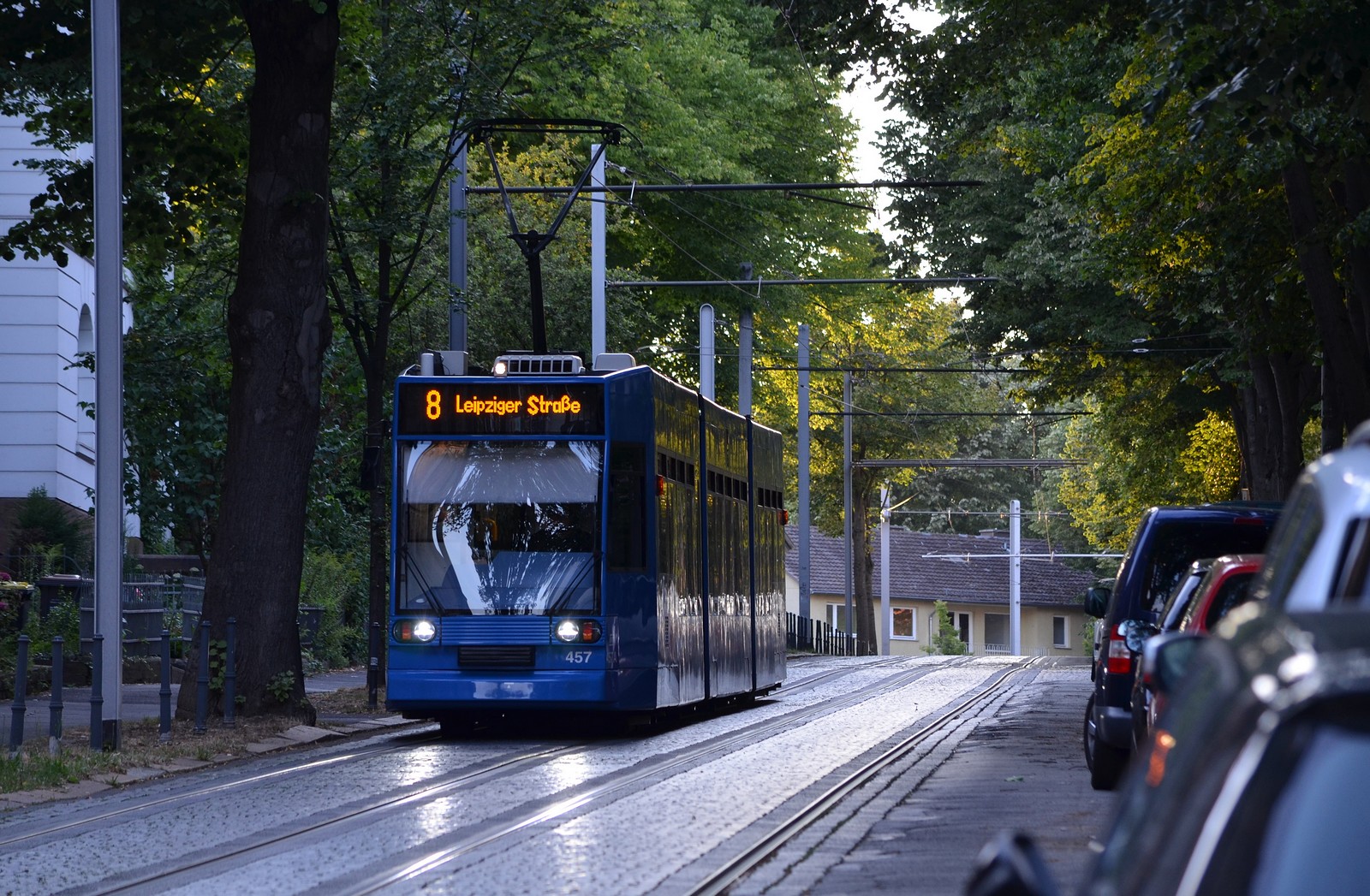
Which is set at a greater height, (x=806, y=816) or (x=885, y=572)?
(x=885, y=572)

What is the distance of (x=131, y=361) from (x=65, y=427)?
238 inches

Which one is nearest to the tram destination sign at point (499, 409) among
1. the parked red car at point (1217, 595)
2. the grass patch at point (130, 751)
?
the grass patch at point (130, 751)

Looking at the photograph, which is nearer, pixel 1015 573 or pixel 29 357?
pixel 29 357

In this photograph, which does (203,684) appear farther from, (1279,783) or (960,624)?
(960,624)

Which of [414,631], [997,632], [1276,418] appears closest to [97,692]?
[414,631]

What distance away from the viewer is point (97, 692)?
14648 millimetres

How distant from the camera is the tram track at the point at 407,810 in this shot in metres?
8.88

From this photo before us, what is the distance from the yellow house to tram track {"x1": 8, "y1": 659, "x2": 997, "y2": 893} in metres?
69.6

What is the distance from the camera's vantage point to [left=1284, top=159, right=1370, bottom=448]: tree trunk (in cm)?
1981

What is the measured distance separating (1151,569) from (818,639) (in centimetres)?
4287

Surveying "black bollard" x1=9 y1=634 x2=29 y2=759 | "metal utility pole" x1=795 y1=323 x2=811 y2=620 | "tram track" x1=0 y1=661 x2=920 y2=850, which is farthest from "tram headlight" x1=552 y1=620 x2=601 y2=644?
"metal utility pole" x1=795 y1=323 x2=811 y2=620

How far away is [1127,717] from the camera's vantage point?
12.2 metres

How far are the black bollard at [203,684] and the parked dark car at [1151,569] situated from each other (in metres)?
7.76

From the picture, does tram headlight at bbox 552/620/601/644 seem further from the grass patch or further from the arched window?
the arched window
